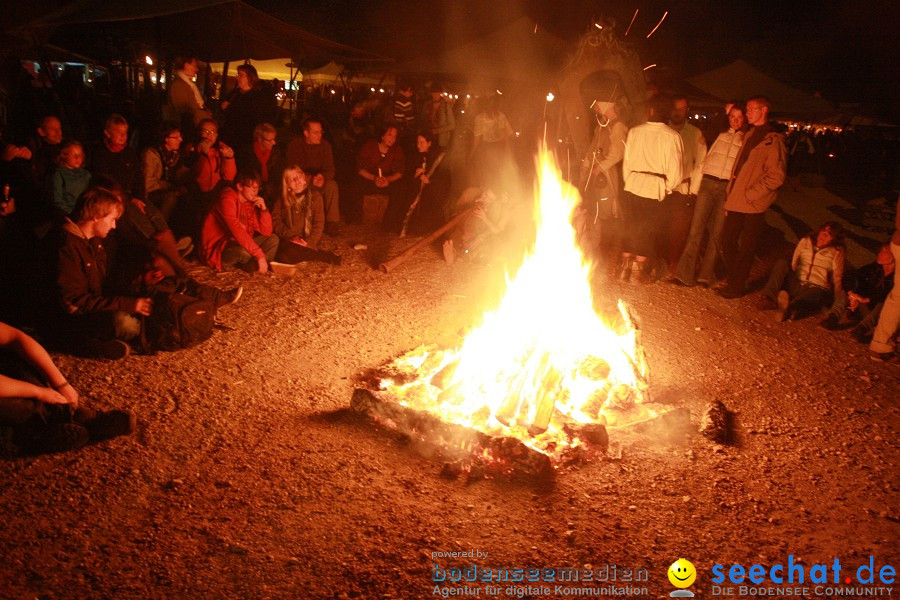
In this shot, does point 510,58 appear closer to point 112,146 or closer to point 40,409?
point 112,146

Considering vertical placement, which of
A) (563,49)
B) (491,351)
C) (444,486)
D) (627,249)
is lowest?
(444,486)

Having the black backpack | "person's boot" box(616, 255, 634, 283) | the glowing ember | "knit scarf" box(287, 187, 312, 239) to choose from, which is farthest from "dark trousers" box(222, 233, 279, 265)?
"person's boot" box(616, 255, 634, 283)

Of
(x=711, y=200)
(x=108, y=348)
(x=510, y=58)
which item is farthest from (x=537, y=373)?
(x=510, y=58)

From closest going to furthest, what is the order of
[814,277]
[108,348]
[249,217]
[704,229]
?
[108,348] < [249,217] < [814,277] < [704,229]

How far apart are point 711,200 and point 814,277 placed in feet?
5.01

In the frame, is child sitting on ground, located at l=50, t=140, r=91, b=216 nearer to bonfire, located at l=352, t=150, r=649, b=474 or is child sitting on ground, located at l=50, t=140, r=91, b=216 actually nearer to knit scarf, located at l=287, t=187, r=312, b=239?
knit scarf, located at l=287, t=187, r=312, b=239

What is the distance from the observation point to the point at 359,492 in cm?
347

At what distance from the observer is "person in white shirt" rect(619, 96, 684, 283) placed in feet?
23.9

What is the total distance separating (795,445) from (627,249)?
4.13 m

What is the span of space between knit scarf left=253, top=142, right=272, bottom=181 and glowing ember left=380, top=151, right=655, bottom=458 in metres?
4.59

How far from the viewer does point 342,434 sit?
404 cm

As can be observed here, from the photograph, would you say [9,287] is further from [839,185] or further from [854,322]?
[839,185]

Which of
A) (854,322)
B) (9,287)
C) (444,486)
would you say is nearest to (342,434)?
(444,486)

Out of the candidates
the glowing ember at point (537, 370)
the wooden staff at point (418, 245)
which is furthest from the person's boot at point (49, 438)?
the wooden staff at point (418, 245)
